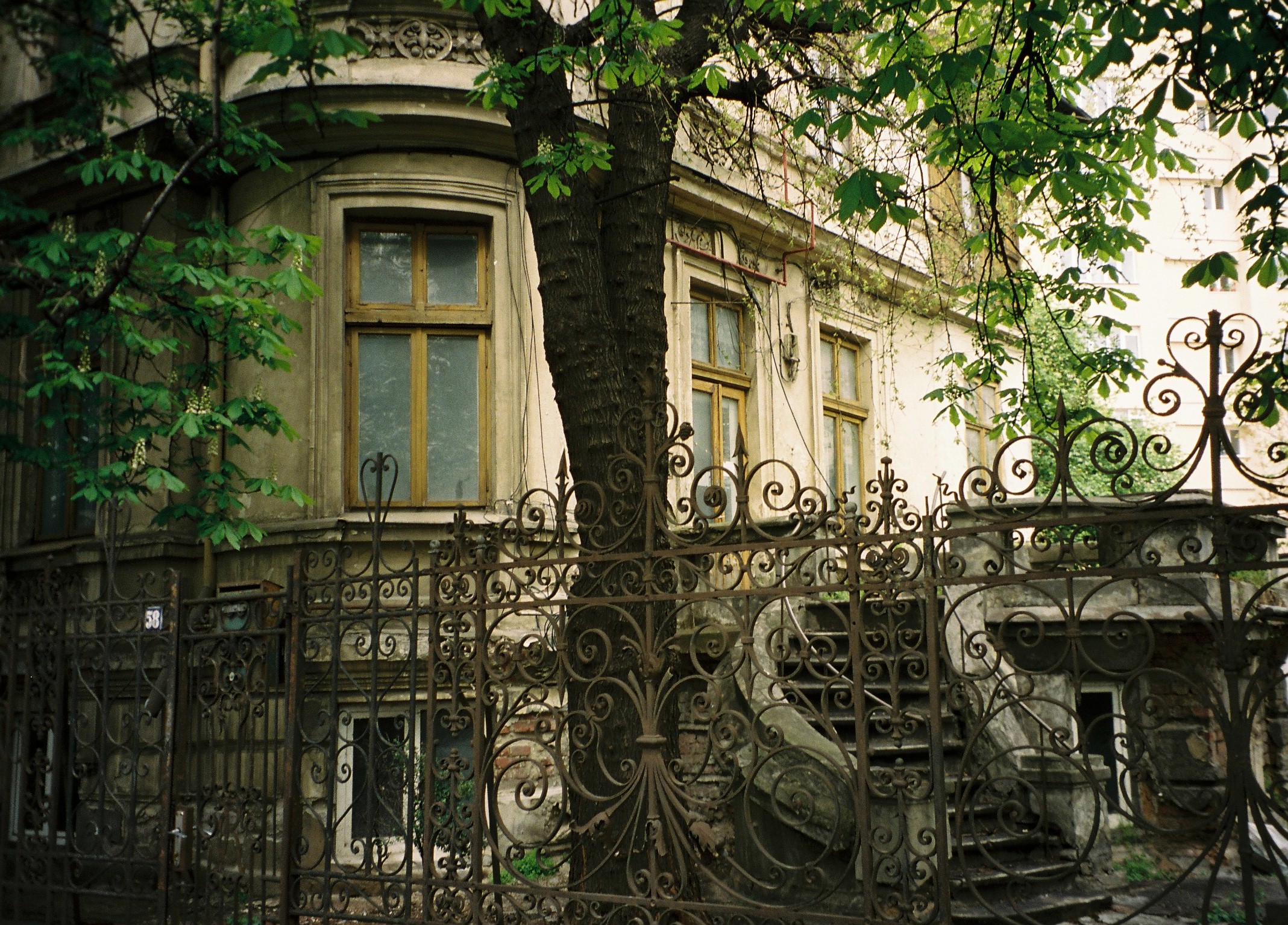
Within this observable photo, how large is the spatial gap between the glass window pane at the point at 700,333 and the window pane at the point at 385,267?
3.39m

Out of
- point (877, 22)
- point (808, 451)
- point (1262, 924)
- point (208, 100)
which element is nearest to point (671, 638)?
point (1262, 924)

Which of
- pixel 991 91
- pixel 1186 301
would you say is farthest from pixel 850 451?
pixel 1186 301

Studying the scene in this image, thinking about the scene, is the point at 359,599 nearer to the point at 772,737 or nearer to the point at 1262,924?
the point at 772,737

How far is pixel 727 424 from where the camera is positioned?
12.8 metres

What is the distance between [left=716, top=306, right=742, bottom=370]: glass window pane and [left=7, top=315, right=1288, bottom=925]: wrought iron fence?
3.55 meters

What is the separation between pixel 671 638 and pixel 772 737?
612mm

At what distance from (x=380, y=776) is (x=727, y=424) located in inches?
227

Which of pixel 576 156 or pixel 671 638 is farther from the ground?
pixel 576 156

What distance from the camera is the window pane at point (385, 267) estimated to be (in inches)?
389

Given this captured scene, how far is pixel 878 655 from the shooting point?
5.16m

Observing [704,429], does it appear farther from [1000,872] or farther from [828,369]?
[1000,872]

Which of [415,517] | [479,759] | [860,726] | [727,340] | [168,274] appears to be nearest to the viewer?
[860,726]

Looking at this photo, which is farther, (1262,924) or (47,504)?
(47,504)

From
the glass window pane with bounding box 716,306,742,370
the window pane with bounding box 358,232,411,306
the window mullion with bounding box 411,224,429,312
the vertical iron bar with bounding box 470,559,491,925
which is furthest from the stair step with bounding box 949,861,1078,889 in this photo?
the glass window pane with bounding box 716,306,742,370
